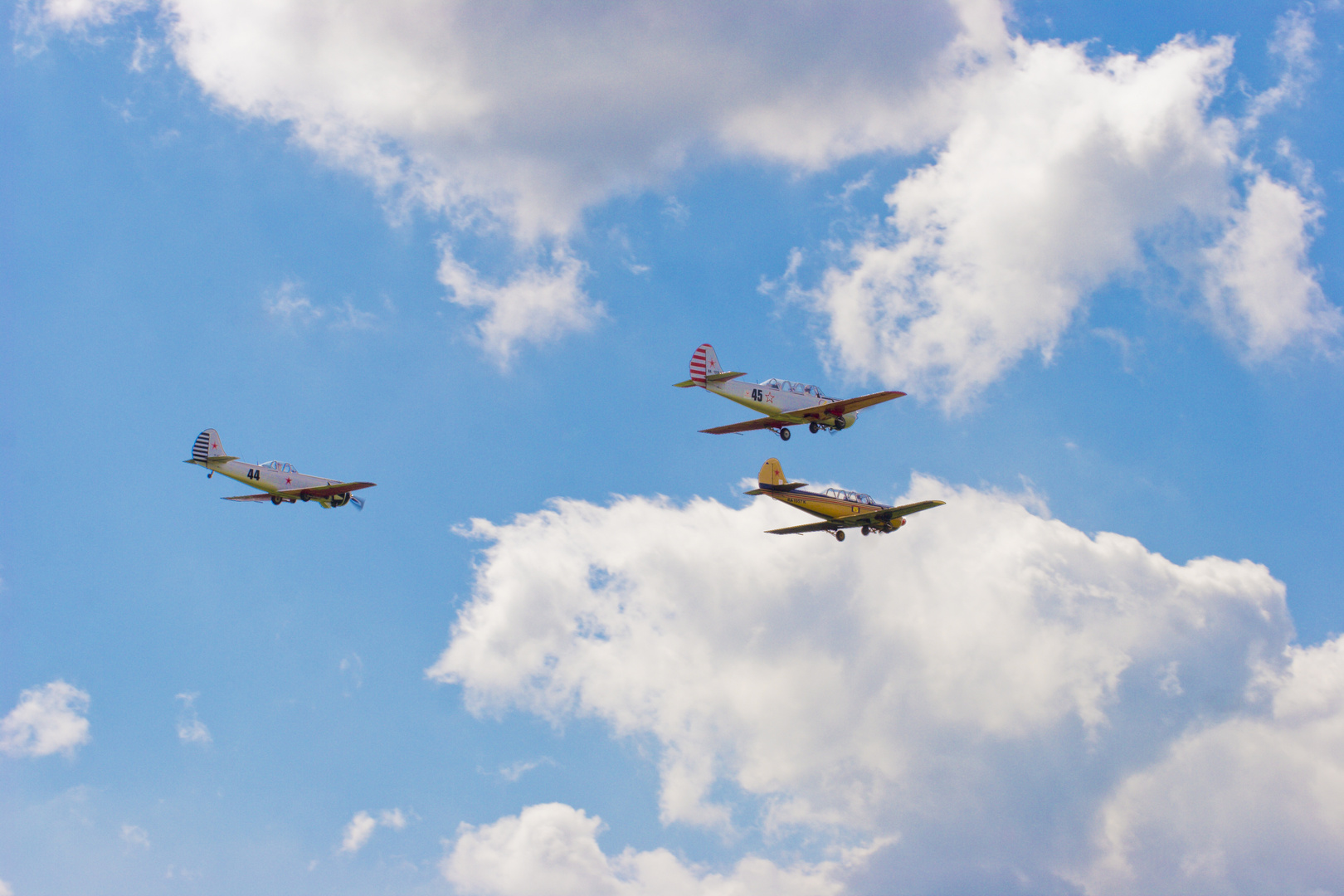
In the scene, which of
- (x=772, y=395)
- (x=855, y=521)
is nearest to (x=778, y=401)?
(x=772, y=395)

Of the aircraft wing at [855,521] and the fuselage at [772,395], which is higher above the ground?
the fuselage at [772,395]

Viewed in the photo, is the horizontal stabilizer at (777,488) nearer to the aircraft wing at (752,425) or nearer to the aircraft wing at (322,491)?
the aircraft wing at (752,425)

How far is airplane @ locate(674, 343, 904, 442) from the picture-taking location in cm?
8794

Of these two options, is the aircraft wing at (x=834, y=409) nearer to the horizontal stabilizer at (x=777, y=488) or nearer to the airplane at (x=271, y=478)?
the horizontal stabilizer at (x=777, y=488)

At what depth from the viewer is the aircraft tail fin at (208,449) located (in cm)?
9544

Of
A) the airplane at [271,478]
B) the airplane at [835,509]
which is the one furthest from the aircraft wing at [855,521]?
the airplane at [271,478]

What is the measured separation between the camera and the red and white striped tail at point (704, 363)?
88.2 meters

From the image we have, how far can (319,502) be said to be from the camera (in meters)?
98.7

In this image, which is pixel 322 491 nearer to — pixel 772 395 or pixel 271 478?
pixel 271 478

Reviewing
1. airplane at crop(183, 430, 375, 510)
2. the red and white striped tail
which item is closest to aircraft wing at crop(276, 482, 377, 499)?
airplane at crop(183, 430, 375, 510)

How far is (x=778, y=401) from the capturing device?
8994 cm

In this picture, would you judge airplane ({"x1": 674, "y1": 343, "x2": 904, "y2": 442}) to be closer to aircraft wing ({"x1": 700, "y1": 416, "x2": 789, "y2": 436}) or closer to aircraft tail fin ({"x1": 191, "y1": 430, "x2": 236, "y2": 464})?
aircraft wing ({"x1": 700, "y1": 416, "x2": 789, "y2": 436})

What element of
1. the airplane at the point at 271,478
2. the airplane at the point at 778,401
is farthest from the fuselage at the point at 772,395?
the airplane at the point at 271,478

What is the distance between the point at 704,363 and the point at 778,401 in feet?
20.9
